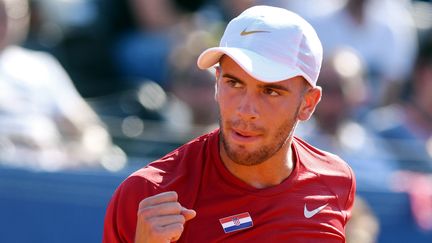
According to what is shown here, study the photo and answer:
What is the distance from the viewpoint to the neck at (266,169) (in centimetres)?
304

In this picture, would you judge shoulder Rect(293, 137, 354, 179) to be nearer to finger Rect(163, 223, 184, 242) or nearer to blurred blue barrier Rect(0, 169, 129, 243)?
finger Rect(163, 223, 184, 242)

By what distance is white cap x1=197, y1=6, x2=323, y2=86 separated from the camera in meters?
2.92

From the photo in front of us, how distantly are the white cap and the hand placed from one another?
0.50m

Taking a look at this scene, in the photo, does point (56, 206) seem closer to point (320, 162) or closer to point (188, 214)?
point (320, 162)

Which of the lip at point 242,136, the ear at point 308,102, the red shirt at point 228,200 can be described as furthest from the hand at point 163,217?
the ear at point 308,102

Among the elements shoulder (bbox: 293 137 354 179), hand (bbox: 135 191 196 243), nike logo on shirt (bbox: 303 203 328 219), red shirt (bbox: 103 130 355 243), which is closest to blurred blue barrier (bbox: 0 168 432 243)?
shoulder (bbox: 293 137 354 179)

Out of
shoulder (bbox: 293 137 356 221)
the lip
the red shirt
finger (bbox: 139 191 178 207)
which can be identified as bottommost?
shoulder (bbox: 293 137 356 221)

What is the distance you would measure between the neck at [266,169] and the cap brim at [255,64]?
0.29 m

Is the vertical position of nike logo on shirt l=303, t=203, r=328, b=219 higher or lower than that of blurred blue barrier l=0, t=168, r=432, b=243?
higher

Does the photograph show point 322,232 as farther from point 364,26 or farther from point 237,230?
point 364,26

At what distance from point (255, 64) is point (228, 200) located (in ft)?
1.41

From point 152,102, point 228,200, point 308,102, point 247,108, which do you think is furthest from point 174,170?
point 152,102

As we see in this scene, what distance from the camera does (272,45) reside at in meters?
2.97

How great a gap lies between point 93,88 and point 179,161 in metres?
3.60
